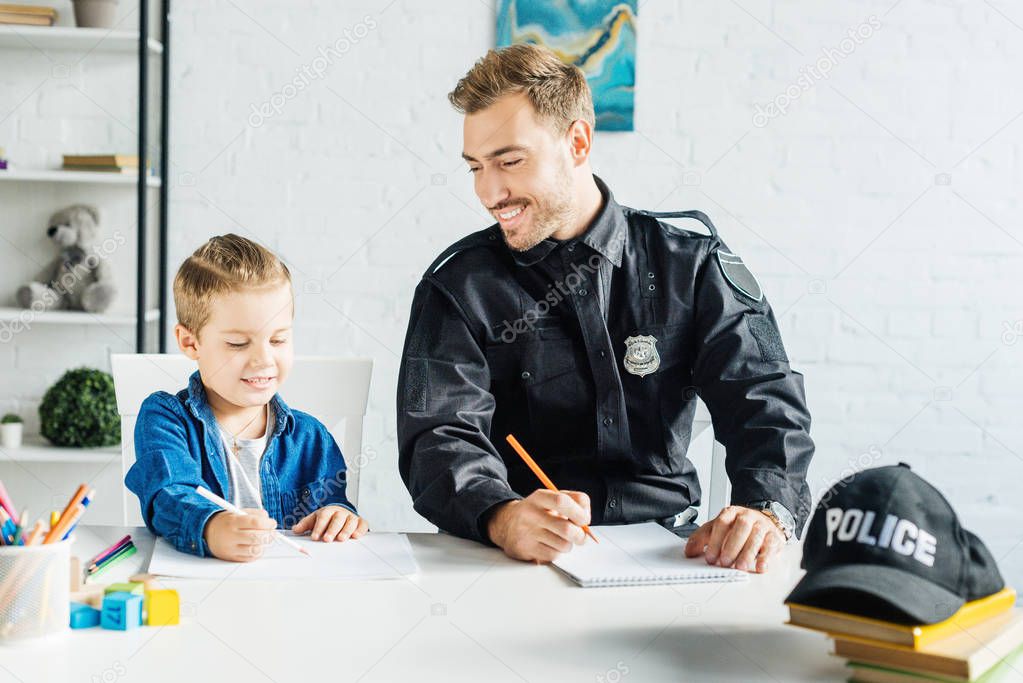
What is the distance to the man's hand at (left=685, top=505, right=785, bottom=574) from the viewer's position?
3.79 ft

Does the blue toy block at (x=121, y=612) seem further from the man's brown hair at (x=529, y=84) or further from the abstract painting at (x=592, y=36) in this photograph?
the abstract painting at (x=592, y=36)

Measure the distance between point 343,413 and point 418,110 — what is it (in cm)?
127

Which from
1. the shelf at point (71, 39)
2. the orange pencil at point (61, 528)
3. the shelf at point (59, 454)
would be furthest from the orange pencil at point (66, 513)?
the shelf at point (71, 39)

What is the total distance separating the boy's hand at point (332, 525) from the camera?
4.02 feet

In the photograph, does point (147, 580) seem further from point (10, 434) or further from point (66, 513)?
point (10, 434)

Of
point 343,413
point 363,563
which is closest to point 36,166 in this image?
point 343,413

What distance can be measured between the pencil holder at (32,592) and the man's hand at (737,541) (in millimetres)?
653

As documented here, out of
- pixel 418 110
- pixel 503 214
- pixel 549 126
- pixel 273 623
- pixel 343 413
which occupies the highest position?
pixel 418 110

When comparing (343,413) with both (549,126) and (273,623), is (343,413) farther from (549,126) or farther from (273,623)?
(273,623)

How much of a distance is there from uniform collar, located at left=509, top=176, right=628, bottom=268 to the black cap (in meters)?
0.72

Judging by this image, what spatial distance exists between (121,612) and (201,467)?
44 cm

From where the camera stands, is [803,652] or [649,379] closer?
[803,652]

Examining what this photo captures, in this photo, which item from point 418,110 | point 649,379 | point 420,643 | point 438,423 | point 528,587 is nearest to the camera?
point 420,643

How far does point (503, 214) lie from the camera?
1.54 meters
